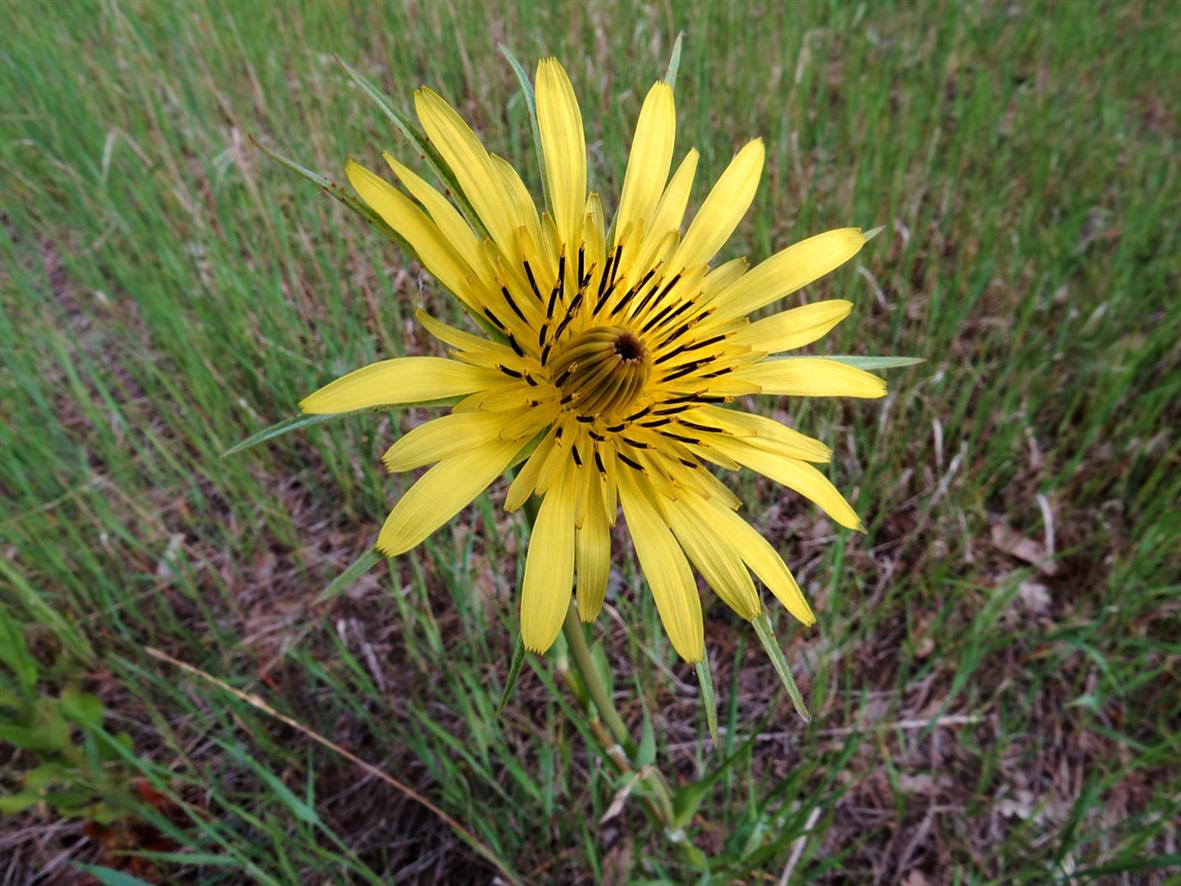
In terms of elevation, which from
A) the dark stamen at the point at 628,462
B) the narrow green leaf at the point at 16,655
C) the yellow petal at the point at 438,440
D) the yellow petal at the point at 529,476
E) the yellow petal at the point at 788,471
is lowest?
the narrow green leaf at the point at 16,655

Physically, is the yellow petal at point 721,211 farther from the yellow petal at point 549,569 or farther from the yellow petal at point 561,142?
the yellow petal at point 549,569

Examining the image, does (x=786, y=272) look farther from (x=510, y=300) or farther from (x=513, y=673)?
(x=513, y=673)

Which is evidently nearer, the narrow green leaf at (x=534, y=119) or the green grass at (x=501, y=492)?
the narrow green leaf at (x=534, y=119)

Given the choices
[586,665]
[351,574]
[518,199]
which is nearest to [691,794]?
[586,665]

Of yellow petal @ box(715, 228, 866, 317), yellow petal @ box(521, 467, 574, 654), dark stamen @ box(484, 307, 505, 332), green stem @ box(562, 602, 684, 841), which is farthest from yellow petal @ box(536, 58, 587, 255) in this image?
green stem @ box(562, 602, 684, 841)

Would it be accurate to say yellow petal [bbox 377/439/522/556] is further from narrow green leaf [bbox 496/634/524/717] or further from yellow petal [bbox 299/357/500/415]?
narrow green leaf [bbox 496/634/524/717]

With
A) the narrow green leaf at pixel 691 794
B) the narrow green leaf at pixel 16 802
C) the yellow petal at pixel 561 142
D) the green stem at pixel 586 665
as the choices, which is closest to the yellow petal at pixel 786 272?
the yellow petal at pixel 561 142

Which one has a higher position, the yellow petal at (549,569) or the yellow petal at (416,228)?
the yellow petal at (416,228)
